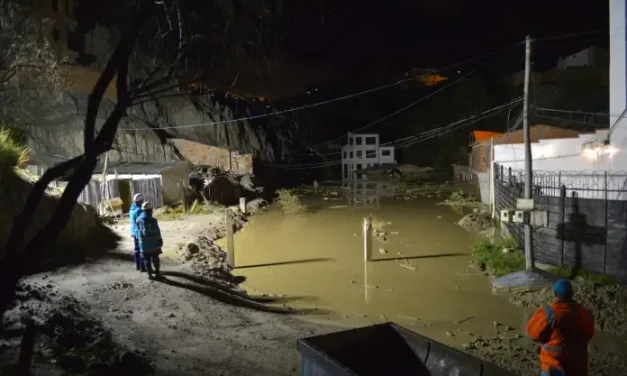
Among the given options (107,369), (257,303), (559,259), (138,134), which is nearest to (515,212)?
(559,259)

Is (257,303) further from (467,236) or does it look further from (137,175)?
(137,175)

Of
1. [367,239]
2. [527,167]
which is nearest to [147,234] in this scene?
[367,239]

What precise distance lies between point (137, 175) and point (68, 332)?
884 inches

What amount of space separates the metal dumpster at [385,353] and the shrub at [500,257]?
8.48 m

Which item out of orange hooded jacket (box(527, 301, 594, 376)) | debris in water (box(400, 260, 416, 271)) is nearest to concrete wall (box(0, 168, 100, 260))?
debris in water (box(400, 260, 416, 271))

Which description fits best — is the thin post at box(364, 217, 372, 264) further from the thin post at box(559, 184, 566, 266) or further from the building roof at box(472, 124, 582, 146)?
the building roof at box(472, 124, 582, 146)

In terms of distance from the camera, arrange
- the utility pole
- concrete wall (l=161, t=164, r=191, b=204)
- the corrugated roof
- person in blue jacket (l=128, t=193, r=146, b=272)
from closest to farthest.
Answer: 1. person in blue jacket (l=128, t=193, r=146, b=272)
2. the utility pole
3. the corrugated roof
4. concrete wall (l=161, t=164, r=191, b=204)

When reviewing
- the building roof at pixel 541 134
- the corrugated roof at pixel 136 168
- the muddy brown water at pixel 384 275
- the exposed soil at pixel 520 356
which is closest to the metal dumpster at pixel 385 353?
the exposed soil at pixel 520 356

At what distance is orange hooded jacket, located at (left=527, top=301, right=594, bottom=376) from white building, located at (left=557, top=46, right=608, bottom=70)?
5961 cm

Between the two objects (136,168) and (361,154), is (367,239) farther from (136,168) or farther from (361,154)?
(361,154)

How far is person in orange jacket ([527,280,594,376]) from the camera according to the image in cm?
449

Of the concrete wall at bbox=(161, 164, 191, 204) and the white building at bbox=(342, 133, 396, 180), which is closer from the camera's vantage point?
the concrete wall at bbox=(161, 164, 191, 204)

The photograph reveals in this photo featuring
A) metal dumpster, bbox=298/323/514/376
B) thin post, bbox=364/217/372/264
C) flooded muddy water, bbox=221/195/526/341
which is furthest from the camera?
thin post, bbox=364/217/372/264

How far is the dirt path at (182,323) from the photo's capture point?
6863mm
